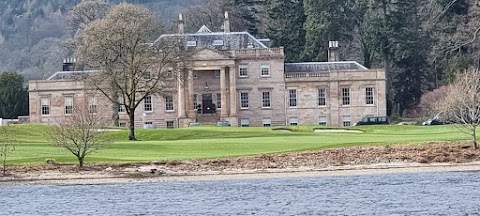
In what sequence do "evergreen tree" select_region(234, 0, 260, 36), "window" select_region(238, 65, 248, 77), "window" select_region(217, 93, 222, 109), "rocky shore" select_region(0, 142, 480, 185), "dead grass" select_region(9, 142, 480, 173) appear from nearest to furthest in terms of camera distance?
1. "rocky shore" select_region(0, 142, 480, 185)
2. "dead grass" select_region(9, 142, 480, 173)
3. "window" select_region(238, 65, 248, 77)
4. "window" select_region(217, 93, 222, 109)
5. "evergreen tree" select_region(234, 0, 260, 36)

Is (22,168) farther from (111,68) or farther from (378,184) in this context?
(111,68)

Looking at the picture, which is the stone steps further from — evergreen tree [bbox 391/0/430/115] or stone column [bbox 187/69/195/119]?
evergreen tree [bbox 391/0/430/115]

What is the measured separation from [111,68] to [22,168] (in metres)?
25.1

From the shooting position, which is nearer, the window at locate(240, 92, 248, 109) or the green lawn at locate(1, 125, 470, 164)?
the green lawn at locate(1, 125, 470, 164)

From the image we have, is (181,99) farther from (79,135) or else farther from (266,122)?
(79,135)

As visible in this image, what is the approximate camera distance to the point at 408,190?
42.4 m

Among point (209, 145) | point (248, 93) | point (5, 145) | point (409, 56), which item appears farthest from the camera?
point (409, 56)

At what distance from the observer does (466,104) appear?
194 ft

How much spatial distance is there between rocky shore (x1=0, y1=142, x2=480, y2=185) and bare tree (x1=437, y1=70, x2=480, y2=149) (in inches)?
78.7

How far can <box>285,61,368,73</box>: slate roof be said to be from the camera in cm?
10269

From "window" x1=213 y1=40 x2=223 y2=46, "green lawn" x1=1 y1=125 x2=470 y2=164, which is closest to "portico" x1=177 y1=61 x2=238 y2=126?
"window" x1=213 y1=40 x2=223 y2=46

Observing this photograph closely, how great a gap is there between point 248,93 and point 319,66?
7.20m

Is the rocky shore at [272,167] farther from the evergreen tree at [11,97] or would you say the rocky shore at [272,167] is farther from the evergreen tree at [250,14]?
the evergreen tree at [250,14]

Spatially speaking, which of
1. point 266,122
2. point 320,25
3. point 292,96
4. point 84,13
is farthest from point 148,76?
point 84,13
